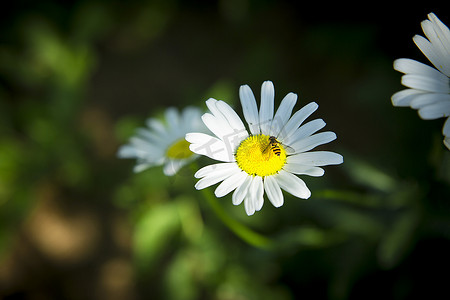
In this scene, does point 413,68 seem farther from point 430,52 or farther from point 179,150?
point 179,150

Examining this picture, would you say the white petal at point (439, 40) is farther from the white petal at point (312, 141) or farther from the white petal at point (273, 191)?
the white petal at point (273, 191)

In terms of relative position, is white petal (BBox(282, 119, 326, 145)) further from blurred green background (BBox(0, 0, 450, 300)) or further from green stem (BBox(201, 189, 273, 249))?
blurred green background (BBox(0, 0, 450, 300))

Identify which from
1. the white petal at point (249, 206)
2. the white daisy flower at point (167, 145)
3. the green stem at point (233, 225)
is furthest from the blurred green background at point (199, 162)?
the white petal at point (249, 206)

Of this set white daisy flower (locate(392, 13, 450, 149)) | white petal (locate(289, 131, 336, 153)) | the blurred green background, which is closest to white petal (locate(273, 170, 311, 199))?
white petal (locate(289, 131, 336, 153))

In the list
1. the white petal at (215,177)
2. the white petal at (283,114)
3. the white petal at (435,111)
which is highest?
the white petal at (283,114)

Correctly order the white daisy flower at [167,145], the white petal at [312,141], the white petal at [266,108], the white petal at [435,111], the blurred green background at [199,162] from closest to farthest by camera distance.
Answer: the white petal at [435,111] → the white petal at [312,141] → the white petal at [266,108] → the white daisy flower at [167,145] → the blurred green background at [199,162]
